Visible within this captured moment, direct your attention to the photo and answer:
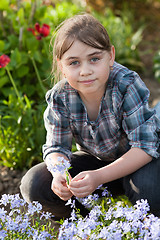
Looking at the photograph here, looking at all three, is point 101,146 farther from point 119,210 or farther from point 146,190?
point 119,210

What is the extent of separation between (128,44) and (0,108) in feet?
5.75

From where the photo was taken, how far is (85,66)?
56.1 inches

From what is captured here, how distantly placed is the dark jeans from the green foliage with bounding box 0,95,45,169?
477 millimetres

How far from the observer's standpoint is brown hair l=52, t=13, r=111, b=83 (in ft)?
4.65

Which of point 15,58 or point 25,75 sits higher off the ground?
point 15,58

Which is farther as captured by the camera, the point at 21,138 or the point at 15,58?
the point at 15,58

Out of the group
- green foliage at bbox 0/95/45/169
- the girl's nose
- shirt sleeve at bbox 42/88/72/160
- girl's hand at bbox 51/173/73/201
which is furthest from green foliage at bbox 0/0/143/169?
girl's hand at bbox 51/173/73/201

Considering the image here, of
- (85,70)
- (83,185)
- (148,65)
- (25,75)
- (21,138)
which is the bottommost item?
(148,65)

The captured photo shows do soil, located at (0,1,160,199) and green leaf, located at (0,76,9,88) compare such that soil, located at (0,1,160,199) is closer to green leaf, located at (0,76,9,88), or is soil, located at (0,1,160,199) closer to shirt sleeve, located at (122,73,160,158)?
green leaf, located at (0,76,9,88)

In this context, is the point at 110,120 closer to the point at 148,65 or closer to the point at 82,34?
the point at 82,34

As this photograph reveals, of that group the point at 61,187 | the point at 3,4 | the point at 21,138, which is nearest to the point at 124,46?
the point at 3,4

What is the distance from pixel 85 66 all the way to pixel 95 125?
0.32 meters

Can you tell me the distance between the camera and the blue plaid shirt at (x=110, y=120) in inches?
61.0

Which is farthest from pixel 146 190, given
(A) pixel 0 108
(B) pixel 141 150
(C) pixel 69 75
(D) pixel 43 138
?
(A) pixel 0 108
